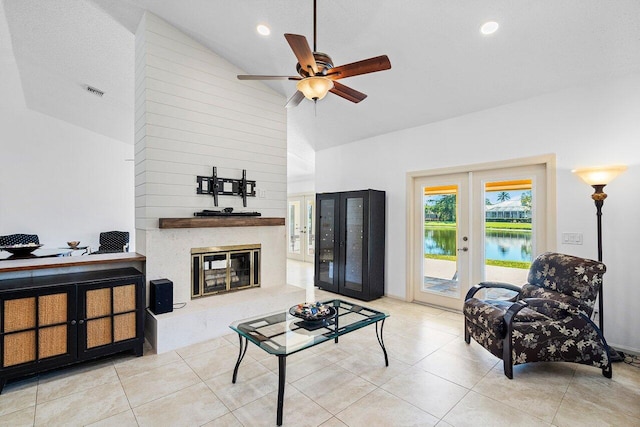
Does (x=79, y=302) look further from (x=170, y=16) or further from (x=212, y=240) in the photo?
(x=170, y=16)

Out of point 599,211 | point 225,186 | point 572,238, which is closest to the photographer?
point 599,211

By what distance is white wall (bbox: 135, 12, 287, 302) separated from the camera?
342cm

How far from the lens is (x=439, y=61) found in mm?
3236

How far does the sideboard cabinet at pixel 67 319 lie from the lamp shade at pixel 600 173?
4.42 meters

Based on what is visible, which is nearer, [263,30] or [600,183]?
[600,183]

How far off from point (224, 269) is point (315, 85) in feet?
9.12

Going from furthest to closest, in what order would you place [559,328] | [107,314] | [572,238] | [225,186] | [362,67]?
[225,186] < [572,238] < [107,314] < [559,328] < [362,67]

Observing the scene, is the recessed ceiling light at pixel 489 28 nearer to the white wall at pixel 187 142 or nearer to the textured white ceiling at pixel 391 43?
the textured white ceiling at pixel 391 43

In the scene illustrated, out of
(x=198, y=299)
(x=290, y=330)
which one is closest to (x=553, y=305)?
(x=290, y=330)

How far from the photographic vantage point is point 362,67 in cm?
216

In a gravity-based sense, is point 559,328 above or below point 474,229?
below

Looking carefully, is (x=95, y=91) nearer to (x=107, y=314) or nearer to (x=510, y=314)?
(x=107, y=314)

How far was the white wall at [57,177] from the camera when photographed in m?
5.56

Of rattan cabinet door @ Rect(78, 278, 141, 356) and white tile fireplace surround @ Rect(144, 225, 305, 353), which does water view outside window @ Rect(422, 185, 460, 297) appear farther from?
rattan cabinet door @ Rect(78, 278, 141, 356)
